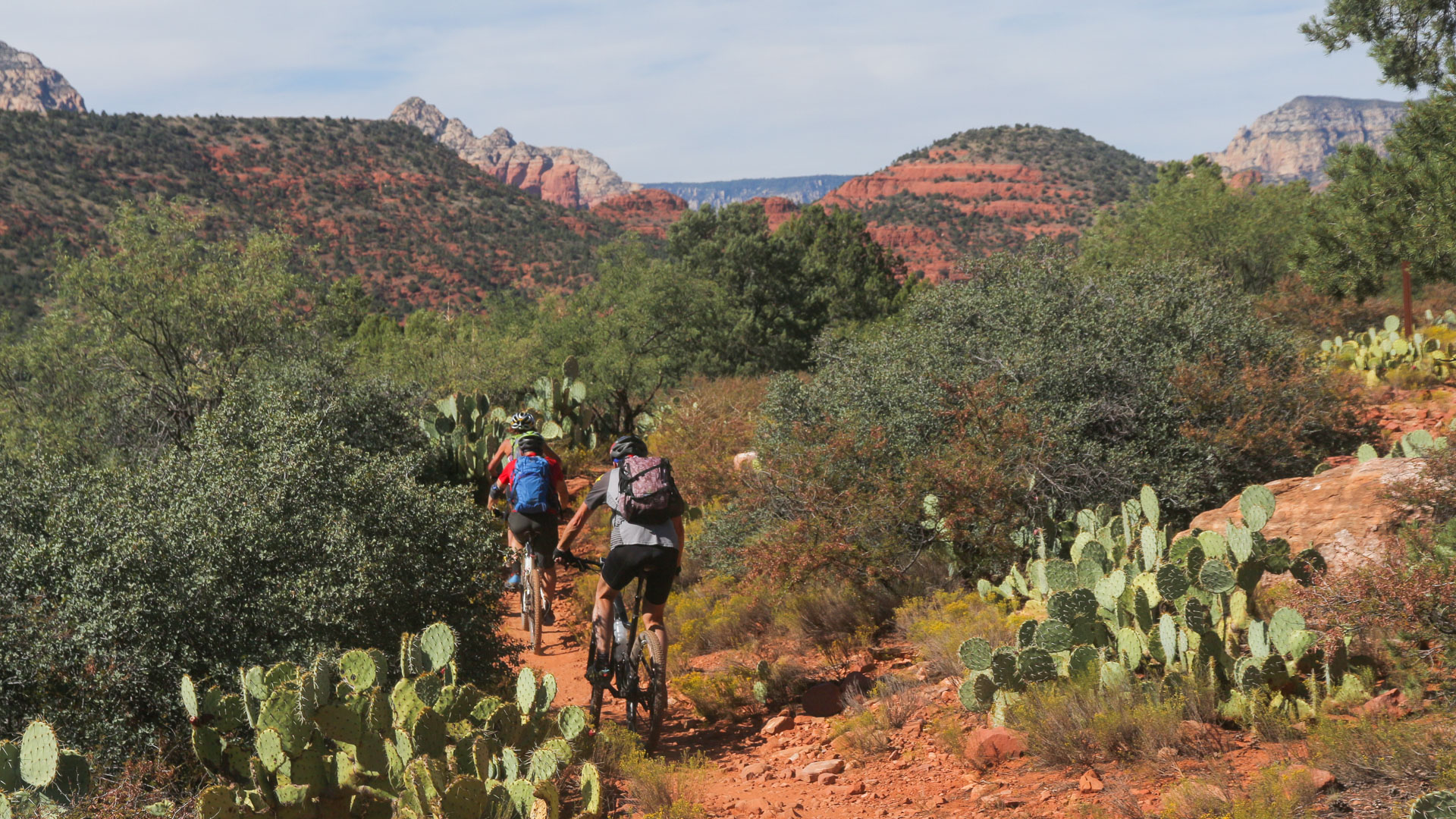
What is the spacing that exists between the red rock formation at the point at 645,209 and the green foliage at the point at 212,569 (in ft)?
294

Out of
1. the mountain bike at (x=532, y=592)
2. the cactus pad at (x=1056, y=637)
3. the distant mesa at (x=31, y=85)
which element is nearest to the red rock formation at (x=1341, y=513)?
the cactus pad at (x=1056, y=637)

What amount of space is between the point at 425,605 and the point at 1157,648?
4.07 meters

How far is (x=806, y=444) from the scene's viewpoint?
29.0 feet

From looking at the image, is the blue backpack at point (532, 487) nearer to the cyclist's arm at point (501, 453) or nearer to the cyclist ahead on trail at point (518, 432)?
the cyclist ahead on trail at point (518, 432)

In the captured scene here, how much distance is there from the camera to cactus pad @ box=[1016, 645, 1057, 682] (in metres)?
4.80

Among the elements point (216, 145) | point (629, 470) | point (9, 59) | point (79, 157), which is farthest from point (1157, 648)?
point (9, 59)

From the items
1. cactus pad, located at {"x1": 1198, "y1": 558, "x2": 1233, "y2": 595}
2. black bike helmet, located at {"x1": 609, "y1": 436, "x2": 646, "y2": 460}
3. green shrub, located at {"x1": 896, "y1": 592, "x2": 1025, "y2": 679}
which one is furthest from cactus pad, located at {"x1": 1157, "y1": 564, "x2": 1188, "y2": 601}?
black bike helmet, located at {"x1": 609, "y1": 436, "x2": 646, "y2": 460}

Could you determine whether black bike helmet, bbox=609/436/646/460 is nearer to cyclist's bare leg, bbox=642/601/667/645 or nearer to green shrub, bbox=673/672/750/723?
cyclist's bare leg, bbox=642/601/667/645

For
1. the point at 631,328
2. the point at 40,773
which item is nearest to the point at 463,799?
the point at 40,773

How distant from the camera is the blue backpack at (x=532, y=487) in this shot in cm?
671

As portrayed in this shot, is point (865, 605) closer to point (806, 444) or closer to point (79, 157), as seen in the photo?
point (806, 444)

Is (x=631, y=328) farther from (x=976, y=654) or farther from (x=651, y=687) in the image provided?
(x=976, y=654)

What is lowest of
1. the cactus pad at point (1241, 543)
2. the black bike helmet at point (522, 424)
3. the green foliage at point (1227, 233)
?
the cactus pad at point (1241, 543)

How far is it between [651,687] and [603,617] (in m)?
0.46
